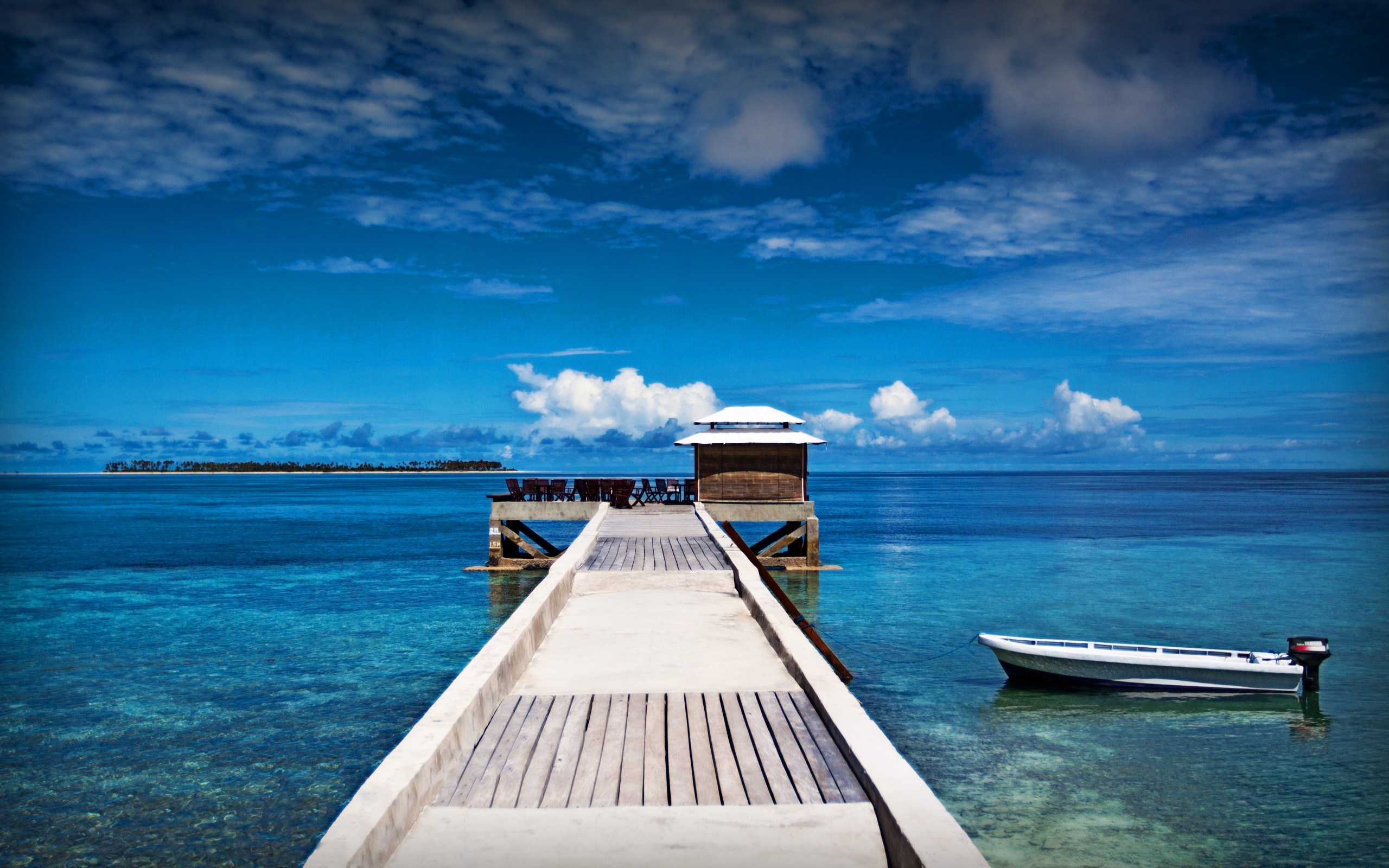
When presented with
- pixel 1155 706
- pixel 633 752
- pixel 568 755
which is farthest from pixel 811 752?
pixel 1155 706

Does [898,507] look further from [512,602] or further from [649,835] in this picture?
[649,835]

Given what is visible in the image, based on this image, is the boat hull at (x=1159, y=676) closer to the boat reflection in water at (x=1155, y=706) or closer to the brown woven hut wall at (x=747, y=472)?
the boat reflection in water at (x=1155, y=706)

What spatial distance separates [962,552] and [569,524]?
2667 cm

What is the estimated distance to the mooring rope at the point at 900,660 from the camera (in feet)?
58.0

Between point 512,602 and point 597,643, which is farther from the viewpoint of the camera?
point 512,602

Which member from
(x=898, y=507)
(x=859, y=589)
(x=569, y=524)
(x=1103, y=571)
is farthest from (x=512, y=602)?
(x=898, y=507)

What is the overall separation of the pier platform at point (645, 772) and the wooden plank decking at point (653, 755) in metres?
0.01

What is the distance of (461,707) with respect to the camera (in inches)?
248

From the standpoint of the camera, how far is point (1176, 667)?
1506cm

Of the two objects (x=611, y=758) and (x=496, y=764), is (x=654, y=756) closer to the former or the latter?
(x=611, y=758)

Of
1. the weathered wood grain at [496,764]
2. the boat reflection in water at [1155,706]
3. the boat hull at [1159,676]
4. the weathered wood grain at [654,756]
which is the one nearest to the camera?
the weathered wood grain at [496,764]

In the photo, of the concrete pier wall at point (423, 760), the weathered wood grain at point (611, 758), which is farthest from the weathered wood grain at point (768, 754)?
the concrete pier wall at point (423, 760)

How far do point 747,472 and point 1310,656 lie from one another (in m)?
16.3

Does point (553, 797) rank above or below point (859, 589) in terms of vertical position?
above
